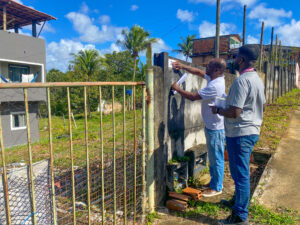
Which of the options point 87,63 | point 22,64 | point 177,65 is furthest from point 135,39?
point 177,65

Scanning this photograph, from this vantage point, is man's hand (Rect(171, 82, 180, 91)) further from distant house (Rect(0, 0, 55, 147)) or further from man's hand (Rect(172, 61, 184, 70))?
distant house (Rect(0, 0, 55, 147))

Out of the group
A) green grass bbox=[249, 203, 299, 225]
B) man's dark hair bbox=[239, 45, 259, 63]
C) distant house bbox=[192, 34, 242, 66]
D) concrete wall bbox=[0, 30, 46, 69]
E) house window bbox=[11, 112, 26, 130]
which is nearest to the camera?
man's dark hair bbox=[239, 45, 259, 63]

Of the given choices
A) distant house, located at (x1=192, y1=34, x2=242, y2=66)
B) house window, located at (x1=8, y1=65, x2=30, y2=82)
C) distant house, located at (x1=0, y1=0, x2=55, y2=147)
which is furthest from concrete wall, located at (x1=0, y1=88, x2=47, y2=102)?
distant house, located at (x1=192, y1=34, x2=242, y2=66)

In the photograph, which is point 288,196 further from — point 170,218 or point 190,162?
point 170,218

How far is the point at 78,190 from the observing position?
4.18 metres

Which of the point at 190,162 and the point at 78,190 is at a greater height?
the point at 190,162

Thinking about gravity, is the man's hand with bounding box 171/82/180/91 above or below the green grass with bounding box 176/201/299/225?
above

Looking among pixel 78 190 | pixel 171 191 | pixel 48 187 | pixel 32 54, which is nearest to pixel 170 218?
pixel 171 191

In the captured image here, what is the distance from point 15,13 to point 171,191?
15459mm

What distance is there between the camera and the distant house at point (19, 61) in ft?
41.1

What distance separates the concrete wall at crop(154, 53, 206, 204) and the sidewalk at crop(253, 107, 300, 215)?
1283 millimetres

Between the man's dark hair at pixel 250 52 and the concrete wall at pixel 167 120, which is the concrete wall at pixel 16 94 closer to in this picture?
the concrete wall at pixel 167 120

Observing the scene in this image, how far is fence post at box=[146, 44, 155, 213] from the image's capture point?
8.86ft

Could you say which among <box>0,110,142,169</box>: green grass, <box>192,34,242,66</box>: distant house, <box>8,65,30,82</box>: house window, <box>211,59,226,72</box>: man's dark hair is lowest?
<box>0,110,142,169</box>: green grass
